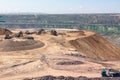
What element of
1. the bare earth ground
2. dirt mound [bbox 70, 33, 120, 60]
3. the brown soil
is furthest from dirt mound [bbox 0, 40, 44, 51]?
dirt mound [bbox 70, 33, 120, 60]

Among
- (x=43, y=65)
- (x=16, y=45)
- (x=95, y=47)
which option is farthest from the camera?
(x=95, y=47)

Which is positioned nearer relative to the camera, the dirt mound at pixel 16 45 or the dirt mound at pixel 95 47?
the dirt mound at pixel 16 45

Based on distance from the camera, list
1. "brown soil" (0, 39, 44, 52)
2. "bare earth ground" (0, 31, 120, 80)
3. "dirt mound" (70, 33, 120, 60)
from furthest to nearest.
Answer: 1. "dirt mound" (70, 33, 120, 60)
2. "brown soil" (0, 39, 44, 52)
3. "bare earth ground" (0, 31, 120, 80)

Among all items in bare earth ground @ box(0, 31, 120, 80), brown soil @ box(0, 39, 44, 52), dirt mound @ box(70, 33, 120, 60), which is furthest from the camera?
dirt mound @ box(70, 33, 120, 60)

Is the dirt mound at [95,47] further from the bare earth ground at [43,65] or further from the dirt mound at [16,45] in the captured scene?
the bare earth ground at [43,65]

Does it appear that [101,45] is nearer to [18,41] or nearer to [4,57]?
[18,41]

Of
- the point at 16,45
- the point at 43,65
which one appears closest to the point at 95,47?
the point at 16,45

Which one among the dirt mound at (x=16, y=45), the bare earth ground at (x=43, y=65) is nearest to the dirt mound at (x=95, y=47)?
the dirt mound at (x=16, y=45)

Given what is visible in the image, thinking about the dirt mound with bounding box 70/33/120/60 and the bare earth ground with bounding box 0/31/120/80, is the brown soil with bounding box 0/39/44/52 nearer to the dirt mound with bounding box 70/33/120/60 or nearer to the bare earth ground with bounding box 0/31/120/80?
the bare earth ground with bounding box 0/31/120/80

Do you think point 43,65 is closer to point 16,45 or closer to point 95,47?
point 16,45
